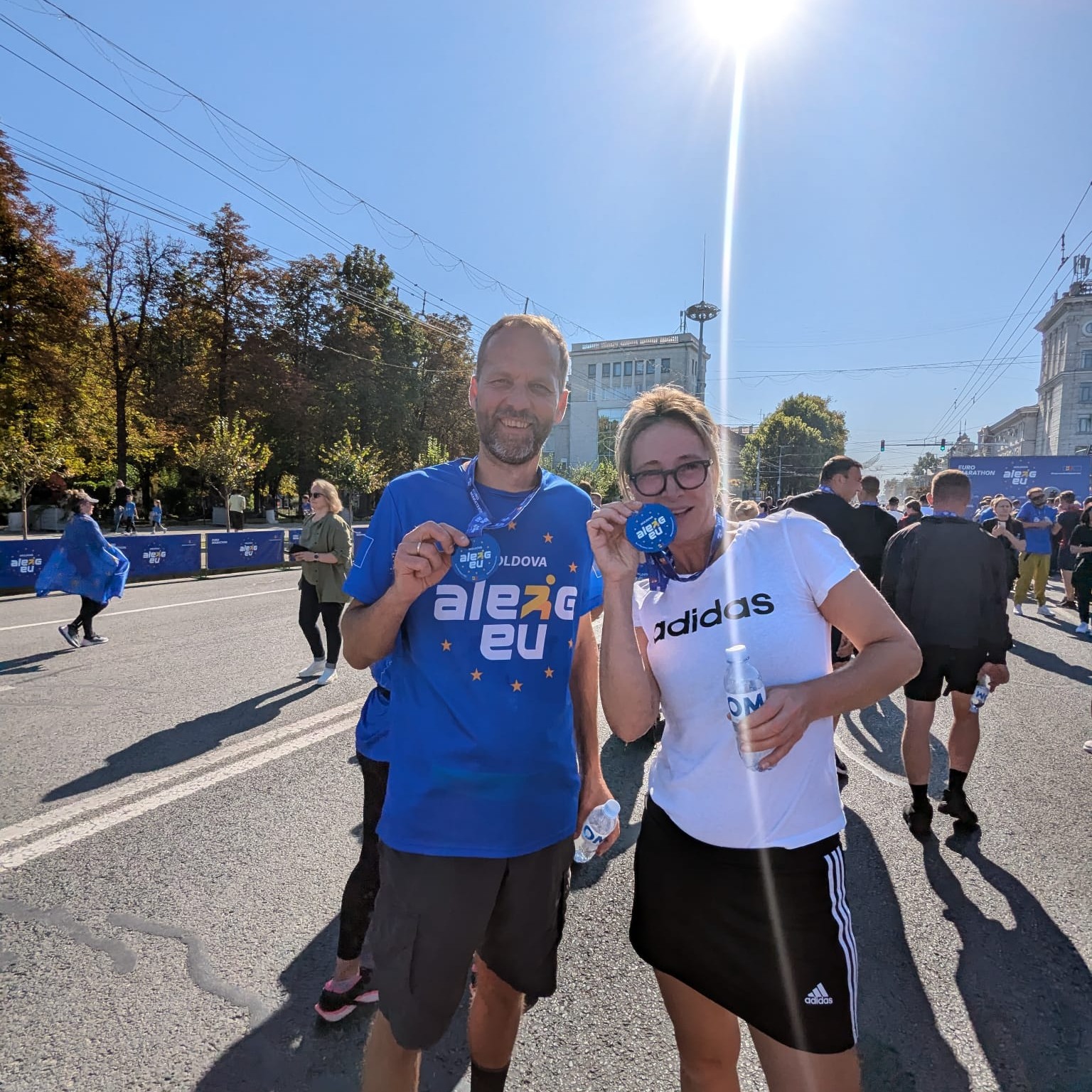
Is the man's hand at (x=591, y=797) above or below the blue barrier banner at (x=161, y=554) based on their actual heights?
above

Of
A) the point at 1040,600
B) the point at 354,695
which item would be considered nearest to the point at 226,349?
the point at 354,695

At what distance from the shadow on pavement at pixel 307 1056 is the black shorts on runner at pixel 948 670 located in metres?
3.21

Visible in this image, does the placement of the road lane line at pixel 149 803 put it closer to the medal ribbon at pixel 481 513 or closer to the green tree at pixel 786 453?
the medal ribbon at pixel 481 513

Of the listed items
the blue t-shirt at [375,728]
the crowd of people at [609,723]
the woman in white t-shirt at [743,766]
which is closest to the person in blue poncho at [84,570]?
the blue t-shirt at [375,728]

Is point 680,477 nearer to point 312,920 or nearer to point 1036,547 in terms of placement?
point 312,920

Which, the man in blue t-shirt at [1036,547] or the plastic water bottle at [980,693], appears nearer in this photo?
the plastic water bottle at [980,693]

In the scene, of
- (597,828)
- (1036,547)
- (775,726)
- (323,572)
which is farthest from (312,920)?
(1036,547)

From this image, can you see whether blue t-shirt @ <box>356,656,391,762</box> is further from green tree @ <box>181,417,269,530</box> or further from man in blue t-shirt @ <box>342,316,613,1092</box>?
green tree @ <box>181,417,269,530</box>

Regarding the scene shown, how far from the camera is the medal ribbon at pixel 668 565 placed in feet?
5.85

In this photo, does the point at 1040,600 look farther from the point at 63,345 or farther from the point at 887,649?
the point at 63,345

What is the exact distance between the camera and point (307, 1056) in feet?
7.39

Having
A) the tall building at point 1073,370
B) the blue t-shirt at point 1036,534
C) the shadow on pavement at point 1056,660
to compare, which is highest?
the tall building at point 1073,370

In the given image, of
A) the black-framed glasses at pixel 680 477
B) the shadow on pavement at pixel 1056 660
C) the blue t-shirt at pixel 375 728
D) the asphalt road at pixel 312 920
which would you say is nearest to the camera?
the black-framed glasses at pixel 680 477

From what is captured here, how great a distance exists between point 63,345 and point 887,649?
29478mm
